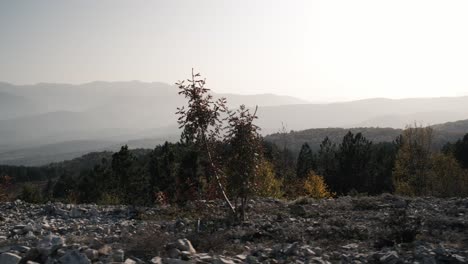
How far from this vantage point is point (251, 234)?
45.1 ft

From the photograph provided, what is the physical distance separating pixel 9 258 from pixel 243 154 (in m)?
9.44

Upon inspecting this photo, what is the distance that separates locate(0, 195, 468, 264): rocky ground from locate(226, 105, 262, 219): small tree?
4.81 feet

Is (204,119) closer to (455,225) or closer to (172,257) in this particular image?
(172,257)

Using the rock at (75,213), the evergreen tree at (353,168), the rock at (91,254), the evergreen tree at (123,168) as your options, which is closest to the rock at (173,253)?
the rock at (91,254)

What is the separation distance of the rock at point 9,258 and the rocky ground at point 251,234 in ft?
0.07

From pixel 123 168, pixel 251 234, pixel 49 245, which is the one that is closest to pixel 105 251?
pixel 49 245

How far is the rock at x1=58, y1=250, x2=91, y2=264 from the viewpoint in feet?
30.9

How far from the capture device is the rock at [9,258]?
934 cm

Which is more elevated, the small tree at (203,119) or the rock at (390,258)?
the small tree at (203,119)

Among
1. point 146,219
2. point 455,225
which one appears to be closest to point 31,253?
point 146,219

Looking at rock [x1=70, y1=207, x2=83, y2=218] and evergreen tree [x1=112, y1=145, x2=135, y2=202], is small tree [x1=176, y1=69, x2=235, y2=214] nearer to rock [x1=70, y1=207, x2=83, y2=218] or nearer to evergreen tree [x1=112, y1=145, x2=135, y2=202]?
rock [x1=70, y1=207, x2=83, y2=218]

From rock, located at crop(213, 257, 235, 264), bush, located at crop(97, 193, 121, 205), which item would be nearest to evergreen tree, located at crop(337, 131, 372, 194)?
bush, located at crop(97, 193, 121, 205)

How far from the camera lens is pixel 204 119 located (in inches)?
680

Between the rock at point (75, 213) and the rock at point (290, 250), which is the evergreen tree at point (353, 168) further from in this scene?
the rock at point (290, 250)
